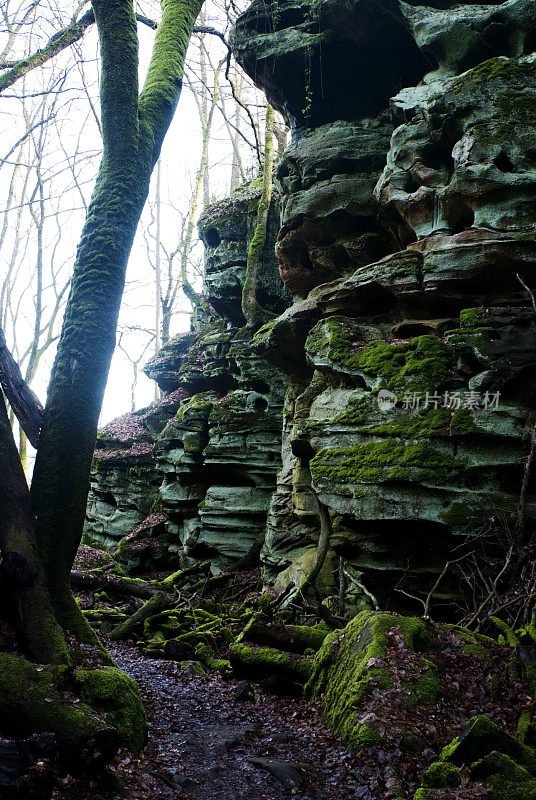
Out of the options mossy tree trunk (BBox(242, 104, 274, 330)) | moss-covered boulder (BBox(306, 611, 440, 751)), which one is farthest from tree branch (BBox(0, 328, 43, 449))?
mossy tree trunk (BBox(242, 104, 274, 330))

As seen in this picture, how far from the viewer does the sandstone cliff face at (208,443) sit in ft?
48.9

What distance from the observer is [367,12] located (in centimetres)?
1213

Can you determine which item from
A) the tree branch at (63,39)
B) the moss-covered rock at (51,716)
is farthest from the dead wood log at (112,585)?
the tree branch at (63,39)

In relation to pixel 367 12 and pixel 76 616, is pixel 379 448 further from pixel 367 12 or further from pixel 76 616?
pixel 367 12

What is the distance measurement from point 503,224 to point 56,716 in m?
9.48

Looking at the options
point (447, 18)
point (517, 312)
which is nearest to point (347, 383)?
point (517, 312)

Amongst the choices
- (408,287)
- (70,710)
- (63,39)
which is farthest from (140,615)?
(63,39)

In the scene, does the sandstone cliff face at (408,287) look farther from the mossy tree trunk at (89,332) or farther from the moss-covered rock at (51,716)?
the moss-covered rock at (51,716)

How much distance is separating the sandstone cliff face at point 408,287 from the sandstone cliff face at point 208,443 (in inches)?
94.4

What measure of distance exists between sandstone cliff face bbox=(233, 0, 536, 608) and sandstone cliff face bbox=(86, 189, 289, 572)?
240cm

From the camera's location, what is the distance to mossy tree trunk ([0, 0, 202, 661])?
4.66m

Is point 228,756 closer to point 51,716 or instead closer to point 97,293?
point 51,716

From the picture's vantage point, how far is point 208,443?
1584 centimetres

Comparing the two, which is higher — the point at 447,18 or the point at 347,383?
the point at 447,18
